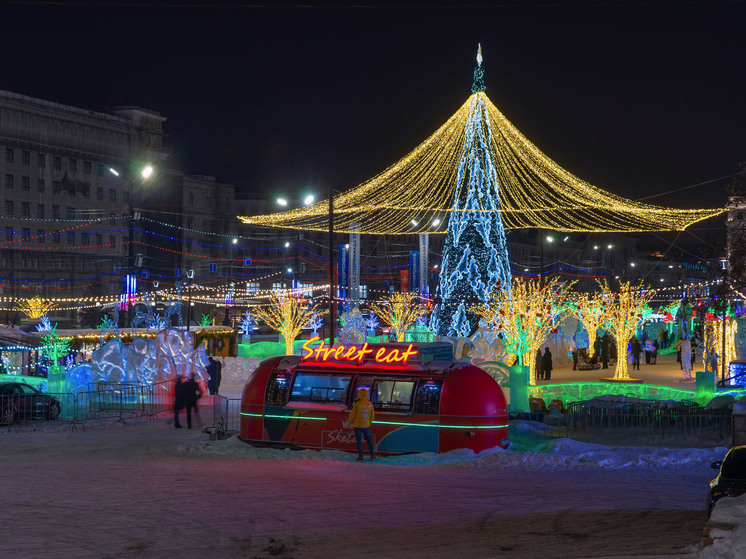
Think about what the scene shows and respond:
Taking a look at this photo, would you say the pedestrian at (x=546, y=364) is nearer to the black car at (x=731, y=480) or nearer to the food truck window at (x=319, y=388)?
the food truck window at (x=319, y=388)

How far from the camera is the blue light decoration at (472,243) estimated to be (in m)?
39.4

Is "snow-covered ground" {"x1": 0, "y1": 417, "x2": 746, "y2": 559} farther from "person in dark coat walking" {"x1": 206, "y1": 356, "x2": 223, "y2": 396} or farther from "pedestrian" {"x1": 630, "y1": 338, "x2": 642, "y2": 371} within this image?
"pedestrian" {"x1": 630, "y1": 338, "x2": 642, "y2": 371}

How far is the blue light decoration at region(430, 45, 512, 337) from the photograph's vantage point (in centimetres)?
3941

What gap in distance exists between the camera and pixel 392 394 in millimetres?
17453

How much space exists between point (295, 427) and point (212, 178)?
8280 centimetres

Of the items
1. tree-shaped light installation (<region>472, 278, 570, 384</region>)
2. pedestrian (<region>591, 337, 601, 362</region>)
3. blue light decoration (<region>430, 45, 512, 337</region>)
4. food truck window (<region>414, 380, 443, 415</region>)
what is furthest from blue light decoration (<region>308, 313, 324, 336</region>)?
food truck window (<region>414, 380, 443, 415</region>)

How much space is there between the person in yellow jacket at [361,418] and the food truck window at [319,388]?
47.0 inches

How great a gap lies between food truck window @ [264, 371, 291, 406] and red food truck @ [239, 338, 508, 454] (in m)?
0.02

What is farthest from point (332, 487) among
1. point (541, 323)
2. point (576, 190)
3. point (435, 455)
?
point (541, 323)

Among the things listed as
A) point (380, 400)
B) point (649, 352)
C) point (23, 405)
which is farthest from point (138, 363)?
point (649, 352)

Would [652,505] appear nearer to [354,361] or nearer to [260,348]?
[354,361]

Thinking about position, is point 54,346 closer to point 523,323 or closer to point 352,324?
point 352,324

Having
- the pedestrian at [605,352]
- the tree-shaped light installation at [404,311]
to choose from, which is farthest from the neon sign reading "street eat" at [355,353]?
the tree-shaped light installation at [404,311]

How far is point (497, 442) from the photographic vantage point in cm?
1689
